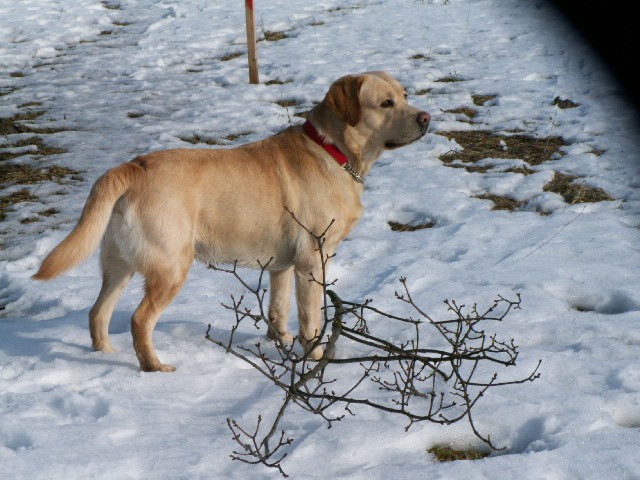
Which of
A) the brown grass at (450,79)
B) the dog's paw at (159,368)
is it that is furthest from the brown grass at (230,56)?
the dog's paw at (159,368)

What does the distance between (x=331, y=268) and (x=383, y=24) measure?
7903 mm

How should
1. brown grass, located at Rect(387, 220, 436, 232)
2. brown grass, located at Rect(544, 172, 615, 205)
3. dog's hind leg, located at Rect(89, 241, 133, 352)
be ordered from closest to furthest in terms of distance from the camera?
dog's hind leg, located at Rect(89, 241, 133, 352), brown grass, located at Rect(387, 220, 436, 232), brown grass, located at Rect(544, 172, 615, 205)

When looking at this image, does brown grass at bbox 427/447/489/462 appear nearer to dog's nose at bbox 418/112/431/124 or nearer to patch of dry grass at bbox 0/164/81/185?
dog's nose at bbox 418/112/431/124

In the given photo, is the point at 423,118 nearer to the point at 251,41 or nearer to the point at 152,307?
the point at 152,307

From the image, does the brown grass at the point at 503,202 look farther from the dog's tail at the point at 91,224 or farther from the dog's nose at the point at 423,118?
the dog's tail at the point at 91,224

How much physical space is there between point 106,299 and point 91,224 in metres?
0.53

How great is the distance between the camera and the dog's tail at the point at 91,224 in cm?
315

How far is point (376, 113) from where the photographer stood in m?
4.01

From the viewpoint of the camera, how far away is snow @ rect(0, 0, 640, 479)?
100.0 inches

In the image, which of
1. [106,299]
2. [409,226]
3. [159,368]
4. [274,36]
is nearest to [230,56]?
[274,36]

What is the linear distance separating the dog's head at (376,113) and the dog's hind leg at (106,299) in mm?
1425

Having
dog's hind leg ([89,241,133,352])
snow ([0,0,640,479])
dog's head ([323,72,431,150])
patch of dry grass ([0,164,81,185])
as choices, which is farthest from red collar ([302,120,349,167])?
patch of dry grass ([0,164,81,185])

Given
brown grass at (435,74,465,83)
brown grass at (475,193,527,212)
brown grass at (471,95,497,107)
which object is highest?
brown grass at (435,74,465,83)

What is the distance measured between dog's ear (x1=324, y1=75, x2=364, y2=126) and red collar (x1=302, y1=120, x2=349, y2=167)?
0.16m
